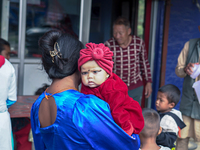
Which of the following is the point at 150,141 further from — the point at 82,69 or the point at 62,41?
the point at 62,41

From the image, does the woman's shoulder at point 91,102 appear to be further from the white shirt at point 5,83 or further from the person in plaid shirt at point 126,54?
the person in plaid shirt at point 126,54

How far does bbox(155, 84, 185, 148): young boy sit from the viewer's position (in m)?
2.28

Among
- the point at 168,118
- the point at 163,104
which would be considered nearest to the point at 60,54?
the point at 168,118

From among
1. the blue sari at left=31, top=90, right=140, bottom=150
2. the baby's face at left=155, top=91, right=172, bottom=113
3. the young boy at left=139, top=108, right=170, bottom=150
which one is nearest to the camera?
the blue sari at left=31, top=90, right=140, bottom=150

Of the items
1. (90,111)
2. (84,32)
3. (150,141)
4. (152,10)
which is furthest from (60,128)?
(152,10)

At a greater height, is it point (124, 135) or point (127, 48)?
point (127, 48)

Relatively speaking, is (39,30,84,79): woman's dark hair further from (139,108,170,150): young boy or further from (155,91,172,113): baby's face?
(155,91,172,113): baby's face

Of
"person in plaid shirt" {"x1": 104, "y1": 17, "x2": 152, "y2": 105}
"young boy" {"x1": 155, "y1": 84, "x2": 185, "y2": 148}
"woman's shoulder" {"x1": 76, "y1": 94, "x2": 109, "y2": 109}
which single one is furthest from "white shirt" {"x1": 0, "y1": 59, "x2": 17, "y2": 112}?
"person in plaid shirt" {"x1": 104, "y1": 17, "x2": 152, "y2": 105}

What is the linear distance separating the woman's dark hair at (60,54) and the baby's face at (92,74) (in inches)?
2.5

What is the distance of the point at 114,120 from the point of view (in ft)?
4.30

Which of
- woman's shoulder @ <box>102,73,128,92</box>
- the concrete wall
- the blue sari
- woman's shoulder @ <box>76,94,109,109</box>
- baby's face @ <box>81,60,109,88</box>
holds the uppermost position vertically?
the concrete wall

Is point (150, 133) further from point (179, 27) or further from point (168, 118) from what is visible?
point (179, 27)

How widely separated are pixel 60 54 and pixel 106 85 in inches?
12.7

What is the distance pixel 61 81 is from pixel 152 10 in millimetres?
3663
